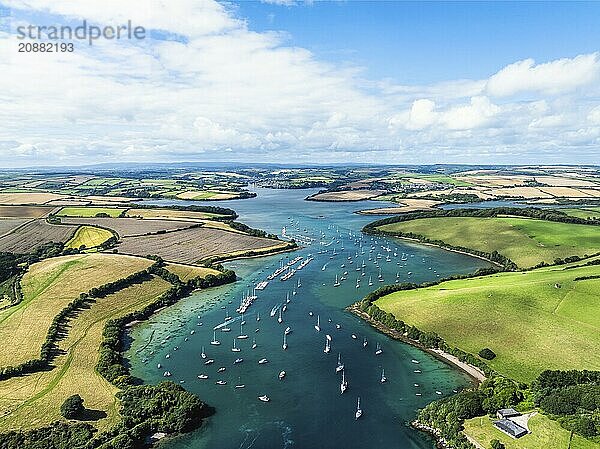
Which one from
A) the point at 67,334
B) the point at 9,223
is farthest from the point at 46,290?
the point at 9,223

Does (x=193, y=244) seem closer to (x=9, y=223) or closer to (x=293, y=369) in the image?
(x=9, y=223)

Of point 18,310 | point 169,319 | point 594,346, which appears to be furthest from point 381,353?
point 18,310

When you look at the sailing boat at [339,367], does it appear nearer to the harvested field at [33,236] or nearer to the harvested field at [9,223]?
the harvested field at [33,236]

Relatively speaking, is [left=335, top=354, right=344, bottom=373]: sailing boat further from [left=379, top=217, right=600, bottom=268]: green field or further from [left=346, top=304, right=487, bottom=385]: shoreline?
[left=379, top=217, right=600, bottom=268]: green field

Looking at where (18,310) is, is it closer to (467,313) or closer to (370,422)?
(370,422)

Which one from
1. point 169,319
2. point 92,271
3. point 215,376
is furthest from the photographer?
point 92,271

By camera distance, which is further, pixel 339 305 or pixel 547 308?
pixel 339 305

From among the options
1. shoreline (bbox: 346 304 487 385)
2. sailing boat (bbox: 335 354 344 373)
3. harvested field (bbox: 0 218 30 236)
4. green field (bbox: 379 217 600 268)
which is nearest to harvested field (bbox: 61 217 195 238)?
harvested field (bbox: 0 218 30 236)

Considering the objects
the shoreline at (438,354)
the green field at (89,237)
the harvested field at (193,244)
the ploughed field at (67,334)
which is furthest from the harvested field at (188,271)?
the green field at (89,237)
